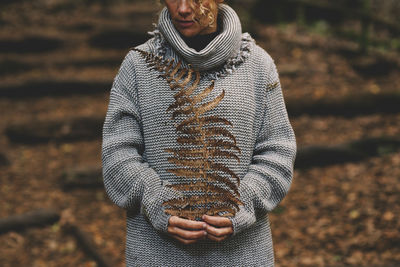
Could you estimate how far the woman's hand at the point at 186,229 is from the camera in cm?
150

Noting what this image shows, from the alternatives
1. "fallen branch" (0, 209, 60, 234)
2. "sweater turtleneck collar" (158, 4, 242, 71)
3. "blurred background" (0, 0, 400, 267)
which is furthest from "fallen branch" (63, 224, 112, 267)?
"sweater turtleneck collar" (158, 4, 242, 71)

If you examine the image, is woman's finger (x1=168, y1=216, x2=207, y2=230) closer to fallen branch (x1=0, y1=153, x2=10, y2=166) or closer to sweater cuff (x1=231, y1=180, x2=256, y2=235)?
sweater cuff (x1=231, y1=180, x2=256, y2=235)

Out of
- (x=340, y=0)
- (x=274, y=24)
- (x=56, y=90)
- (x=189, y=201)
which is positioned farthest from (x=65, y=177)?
(x=340, y=0)

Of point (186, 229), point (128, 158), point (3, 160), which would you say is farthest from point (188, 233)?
point (3, 160)

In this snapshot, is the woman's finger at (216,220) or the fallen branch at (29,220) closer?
the woman's finger at (216,220)

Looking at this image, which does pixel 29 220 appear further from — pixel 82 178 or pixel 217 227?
pixel 217 227

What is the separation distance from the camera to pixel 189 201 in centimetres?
149

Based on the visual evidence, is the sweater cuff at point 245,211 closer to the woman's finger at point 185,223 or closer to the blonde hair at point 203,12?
the woman's finger at point 185,223

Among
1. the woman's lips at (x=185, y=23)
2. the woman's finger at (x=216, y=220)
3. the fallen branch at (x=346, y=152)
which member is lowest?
the fallen branch at (x=346, y=152)

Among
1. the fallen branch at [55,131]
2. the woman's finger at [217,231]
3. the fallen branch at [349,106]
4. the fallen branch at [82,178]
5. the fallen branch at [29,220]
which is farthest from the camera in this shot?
the fallen branch at [349,106]

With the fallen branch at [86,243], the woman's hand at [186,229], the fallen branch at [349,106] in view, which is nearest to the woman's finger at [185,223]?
the woman's hand at [186,229]

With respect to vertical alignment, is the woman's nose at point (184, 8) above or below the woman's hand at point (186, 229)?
above

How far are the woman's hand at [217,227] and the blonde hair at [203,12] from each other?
750 mm

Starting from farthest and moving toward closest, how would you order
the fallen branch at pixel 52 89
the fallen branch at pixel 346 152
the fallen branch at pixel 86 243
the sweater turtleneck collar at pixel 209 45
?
1. the fallen branch at pixel 52 89
2. the fallen branch at pixel 346 152
3. the fallen branch at pixel 86 243
4. the sweater turtleneck collar at pixel 209 45
